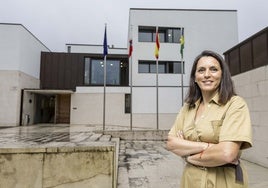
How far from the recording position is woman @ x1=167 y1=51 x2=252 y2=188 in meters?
1.15

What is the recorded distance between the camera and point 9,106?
11.8 metres

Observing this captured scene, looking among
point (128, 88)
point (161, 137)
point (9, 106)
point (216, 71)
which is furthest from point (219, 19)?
point (216, 71)

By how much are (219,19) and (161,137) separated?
9.87 meters

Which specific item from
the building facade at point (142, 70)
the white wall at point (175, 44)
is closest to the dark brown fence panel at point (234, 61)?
the building facade at point (142, 70)

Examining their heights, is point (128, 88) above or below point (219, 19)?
below

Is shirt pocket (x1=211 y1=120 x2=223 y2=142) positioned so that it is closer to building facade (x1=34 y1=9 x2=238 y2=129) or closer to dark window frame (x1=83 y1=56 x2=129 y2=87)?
building facade (x1=34 y1=9 x2=238 y2=129)

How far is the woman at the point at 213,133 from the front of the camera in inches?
45.1

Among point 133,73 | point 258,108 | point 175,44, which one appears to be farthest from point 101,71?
point 258,108

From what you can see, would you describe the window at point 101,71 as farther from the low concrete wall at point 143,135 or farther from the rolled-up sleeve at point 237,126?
the rolled-up sleeve at point 237,126

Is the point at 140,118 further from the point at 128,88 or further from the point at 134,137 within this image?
the point at 134,137

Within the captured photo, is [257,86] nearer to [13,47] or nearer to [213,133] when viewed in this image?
[213,133]

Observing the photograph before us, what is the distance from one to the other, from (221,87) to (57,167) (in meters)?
2.47

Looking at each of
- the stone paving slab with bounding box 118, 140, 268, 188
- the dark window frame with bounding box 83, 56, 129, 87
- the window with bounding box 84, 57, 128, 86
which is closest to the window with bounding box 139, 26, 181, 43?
the dark window frame with bounding box 83, 56, 129, 87

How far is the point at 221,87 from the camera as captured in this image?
131cm
